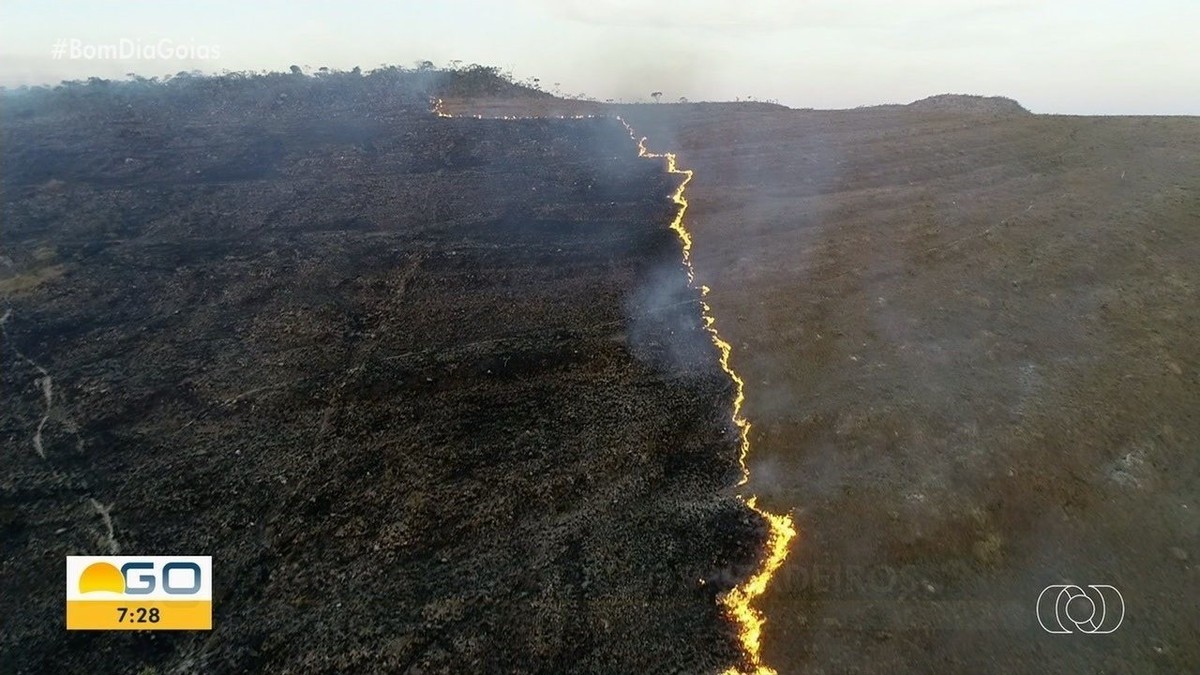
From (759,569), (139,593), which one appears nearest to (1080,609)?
(759,569)

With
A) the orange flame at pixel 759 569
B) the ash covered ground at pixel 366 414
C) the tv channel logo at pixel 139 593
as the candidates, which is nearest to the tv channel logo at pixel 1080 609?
the orange flame at pixel 759 569

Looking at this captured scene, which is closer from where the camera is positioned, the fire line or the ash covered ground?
the fire line

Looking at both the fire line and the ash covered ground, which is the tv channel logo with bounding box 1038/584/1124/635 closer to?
the fire line

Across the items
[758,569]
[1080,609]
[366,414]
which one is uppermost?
[366,414]

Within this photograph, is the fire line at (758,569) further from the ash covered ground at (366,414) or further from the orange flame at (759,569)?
the ash covered ground at (366,414)

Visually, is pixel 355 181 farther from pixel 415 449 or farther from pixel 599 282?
pixel 415 449

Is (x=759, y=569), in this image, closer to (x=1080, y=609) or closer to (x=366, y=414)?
(x=1080, y=609)

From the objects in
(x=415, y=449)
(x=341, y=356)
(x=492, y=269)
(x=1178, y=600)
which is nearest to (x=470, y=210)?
(x=492, y=269)

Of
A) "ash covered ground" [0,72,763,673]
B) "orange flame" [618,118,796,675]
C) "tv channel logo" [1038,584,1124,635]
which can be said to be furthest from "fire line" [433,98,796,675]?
"tv channel logo" [1038,584,1124,635]
